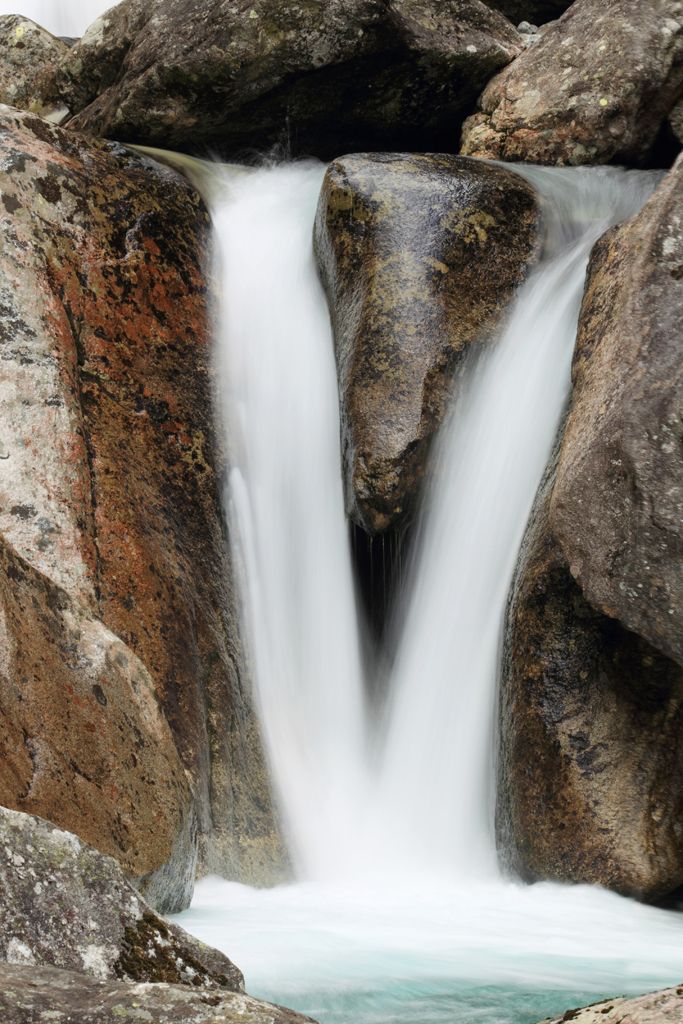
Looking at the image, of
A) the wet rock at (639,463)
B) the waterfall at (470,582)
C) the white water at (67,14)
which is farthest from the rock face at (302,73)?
the white water at (67,14)

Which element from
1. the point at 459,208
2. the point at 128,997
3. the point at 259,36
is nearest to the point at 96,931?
the point at 128,997

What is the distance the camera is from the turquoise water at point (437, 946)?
3.97 metres

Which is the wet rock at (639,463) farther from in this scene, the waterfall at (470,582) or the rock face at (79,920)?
the rock face at (79,920)

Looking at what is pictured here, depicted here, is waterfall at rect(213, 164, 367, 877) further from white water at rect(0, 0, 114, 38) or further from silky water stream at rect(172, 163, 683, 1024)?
white water at rect(0, 0, 114, 38)

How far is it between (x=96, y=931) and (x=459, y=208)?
5860mm

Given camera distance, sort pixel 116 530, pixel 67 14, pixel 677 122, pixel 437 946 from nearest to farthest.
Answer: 1. pixel 437 946
2. pixel 116 530
3. pixel 677 122
4. pixel 67 14

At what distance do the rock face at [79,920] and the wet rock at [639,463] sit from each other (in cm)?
320

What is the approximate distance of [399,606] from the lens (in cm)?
737

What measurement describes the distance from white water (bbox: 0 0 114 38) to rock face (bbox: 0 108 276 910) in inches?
348

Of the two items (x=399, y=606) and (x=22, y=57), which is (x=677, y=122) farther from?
(x=22, y=57)

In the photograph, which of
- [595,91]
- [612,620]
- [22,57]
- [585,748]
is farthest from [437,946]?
[22,57]

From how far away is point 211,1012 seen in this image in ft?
7.64

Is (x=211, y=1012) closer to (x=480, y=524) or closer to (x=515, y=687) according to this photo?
(x=515, y=687)

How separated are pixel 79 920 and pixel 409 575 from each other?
468cm
